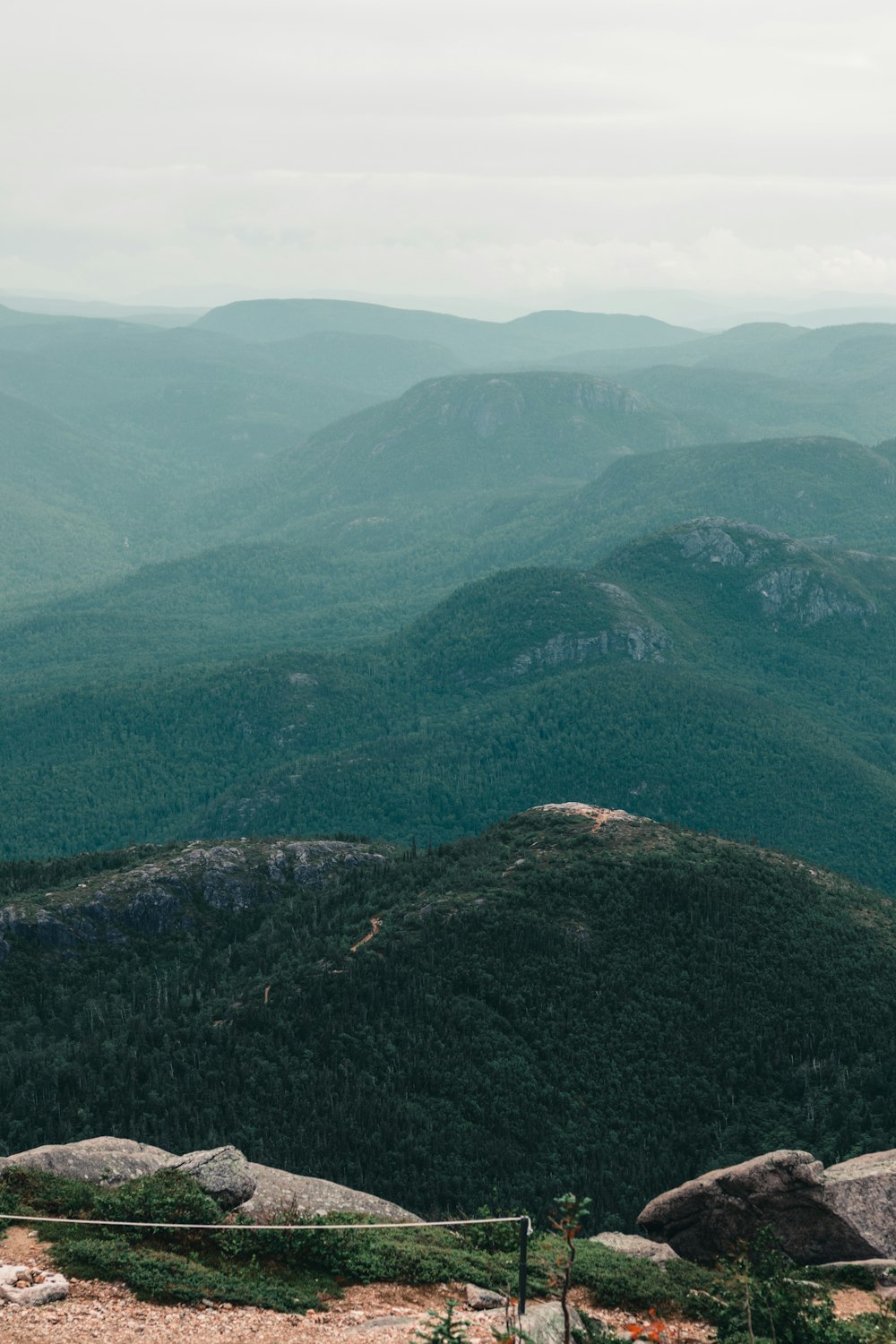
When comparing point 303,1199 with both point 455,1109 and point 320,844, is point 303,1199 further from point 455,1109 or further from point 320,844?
point 320,844

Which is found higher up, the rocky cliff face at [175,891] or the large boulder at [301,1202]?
the large boulder at [301,1202]

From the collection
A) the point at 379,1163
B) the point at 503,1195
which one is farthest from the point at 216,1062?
the point at 503,1195

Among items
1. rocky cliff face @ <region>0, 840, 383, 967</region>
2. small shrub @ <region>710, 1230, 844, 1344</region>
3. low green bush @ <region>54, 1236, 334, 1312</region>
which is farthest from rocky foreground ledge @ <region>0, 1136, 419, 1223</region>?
rocky cliff face @ <region>0, 840, 383, 967</region>

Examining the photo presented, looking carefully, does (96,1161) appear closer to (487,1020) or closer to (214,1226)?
(214,1226)

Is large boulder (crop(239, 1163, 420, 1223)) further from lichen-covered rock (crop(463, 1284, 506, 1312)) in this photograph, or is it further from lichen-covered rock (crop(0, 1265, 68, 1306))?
lichen-covered rock (crop(0, 1265, 68, 1306))

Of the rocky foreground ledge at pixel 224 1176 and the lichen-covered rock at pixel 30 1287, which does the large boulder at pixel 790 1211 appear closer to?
the rocky foreground ledge at pixel 224 1176

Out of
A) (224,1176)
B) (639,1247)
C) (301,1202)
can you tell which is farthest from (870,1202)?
(224,1176)

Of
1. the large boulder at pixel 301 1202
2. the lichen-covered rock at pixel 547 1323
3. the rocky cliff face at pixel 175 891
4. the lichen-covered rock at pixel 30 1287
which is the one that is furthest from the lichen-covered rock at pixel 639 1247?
the rocky cliff face at pixel 175 891
